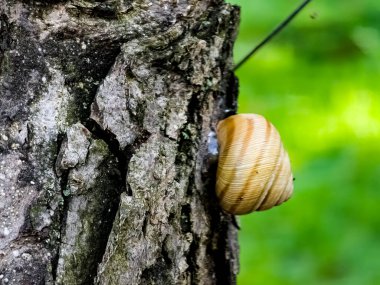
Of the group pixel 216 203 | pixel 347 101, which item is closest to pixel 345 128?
pixel 347 101

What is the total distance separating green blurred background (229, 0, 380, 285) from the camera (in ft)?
8.72

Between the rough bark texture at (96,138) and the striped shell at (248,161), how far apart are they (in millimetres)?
102

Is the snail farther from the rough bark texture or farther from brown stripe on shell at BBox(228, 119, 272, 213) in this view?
the rough bark texture

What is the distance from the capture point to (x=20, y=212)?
1.25 meters

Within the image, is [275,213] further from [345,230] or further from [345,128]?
[345,128]

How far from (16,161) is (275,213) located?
5.57ft

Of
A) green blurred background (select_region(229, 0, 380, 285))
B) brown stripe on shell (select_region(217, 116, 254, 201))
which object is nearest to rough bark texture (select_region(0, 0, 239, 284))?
brown stripe on shell (select_region(217, 116, 254, 201))

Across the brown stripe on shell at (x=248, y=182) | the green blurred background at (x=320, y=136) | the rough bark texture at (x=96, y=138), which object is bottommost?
the green blurred background at (x=320, y=136)

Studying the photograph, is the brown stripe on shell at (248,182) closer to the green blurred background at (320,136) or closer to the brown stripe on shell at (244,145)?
the brown stripe on shell at (244,145)

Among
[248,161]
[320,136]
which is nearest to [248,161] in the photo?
[248,161]

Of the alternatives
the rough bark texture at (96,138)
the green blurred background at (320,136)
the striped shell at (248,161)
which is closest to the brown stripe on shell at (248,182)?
the striped shell at (248,161)

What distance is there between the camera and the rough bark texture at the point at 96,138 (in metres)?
1.26

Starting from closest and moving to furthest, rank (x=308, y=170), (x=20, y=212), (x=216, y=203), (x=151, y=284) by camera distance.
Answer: (x=20, y=212), (x=151, y=284), (x=216, y=203), (x=308, y=170)

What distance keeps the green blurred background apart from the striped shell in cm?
104
